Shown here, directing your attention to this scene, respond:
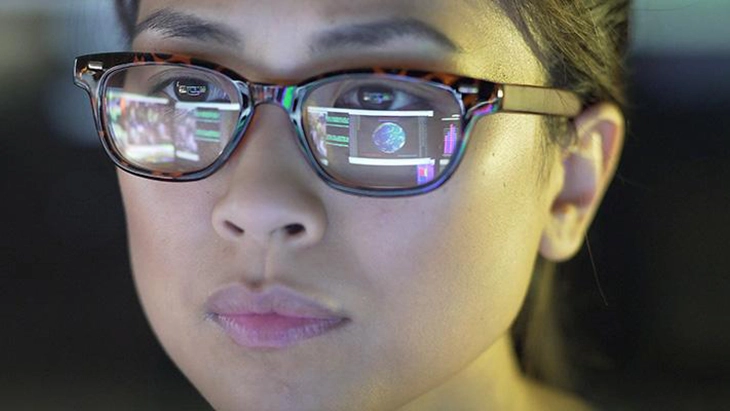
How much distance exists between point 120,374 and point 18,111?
1.88ft

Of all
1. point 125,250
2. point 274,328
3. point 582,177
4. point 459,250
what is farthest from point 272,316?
point 125,250

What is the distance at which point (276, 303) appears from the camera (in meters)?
1.27

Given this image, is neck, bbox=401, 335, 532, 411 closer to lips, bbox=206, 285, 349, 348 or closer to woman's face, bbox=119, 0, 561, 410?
woman's face, bbox=119, 0, 561, 410

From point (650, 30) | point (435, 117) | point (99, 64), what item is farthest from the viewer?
point (650, 30)

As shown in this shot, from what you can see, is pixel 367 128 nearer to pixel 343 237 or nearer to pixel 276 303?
pixel 343 237

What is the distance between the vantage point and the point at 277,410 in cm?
130

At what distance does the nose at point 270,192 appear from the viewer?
1.23m

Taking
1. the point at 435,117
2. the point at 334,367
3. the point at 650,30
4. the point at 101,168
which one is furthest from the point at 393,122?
the point at 101,168

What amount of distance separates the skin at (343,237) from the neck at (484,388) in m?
0.08

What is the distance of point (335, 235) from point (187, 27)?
326mm

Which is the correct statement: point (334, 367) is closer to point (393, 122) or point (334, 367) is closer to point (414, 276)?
point (414, 276)

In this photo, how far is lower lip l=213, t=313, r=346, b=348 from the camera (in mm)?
1278

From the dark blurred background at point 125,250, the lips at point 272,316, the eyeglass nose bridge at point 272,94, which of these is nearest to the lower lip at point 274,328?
the lips at point 272,316

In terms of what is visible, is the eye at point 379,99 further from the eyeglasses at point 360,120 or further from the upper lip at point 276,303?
the upper lip at point 276,303
